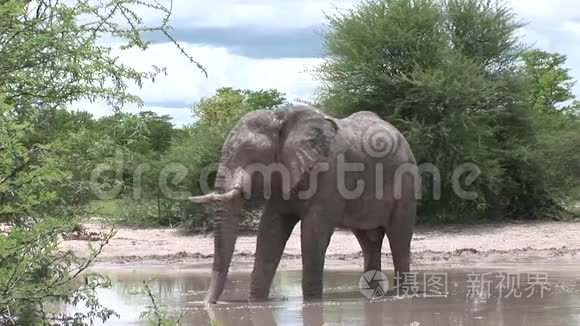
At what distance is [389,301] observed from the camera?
12.5 meters

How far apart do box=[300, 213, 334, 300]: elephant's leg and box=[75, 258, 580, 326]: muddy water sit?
21 centimetres

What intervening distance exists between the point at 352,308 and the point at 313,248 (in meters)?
0.86

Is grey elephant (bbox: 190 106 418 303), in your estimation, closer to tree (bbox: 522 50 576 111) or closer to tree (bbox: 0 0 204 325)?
tree (bbox: 0 0 204 325)

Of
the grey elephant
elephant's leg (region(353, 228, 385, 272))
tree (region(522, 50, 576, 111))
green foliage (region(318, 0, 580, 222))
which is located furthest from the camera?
tree (region(522, 50, 576, 111))

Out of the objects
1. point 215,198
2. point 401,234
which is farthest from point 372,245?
point 215,198

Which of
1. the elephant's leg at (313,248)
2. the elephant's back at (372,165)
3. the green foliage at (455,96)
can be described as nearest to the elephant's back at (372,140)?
the elephant's back at (372,165)

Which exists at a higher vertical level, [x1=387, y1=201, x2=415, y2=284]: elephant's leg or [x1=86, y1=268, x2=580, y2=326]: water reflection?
[x1=387, y1=201, x2=415, y2=284]: elephant's leg

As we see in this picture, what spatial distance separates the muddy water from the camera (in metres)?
10.8

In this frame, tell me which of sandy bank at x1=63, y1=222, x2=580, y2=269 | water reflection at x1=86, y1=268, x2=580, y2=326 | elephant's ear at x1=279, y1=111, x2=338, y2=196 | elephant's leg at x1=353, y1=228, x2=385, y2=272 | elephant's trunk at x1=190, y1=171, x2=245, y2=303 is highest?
elephant's ear at x1=279, y1=111, x2=338, y2=196

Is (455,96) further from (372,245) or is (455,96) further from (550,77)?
(550,77)

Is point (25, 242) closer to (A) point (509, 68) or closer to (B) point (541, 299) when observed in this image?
(B) point (541, 299)

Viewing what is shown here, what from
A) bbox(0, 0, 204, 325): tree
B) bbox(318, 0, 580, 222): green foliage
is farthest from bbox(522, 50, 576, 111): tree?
bbox(0, 0, 204, 325): tree

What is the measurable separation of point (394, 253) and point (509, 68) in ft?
44.2

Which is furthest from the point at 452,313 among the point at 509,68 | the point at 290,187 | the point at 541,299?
the point at 509,68
